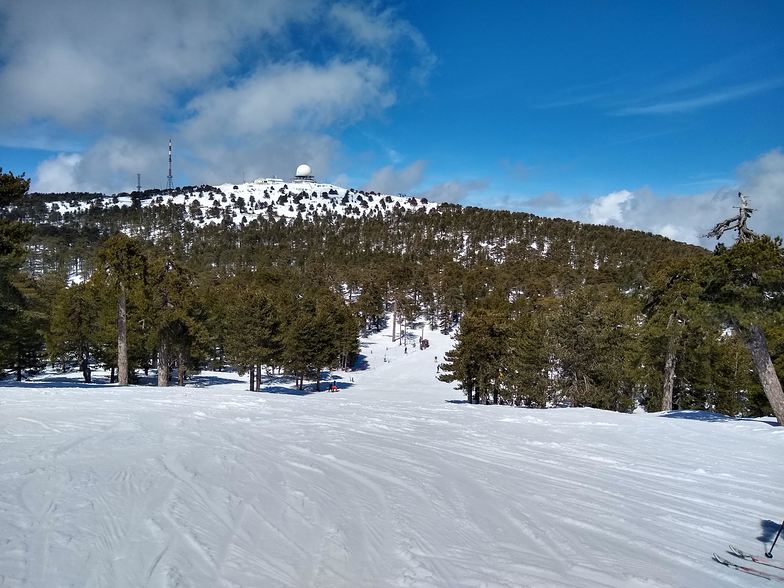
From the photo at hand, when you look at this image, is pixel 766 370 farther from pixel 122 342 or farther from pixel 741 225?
pixel 122 342

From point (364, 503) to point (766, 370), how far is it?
1462cm

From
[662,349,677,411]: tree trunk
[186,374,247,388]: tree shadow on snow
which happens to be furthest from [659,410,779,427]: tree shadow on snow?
[186,374,247,388]: tree shadow on snow

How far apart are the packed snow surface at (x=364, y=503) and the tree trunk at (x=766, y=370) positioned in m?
2.69

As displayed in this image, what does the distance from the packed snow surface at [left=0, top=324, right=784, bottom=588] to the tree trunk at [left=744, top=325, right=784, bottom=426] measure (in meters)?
2.69

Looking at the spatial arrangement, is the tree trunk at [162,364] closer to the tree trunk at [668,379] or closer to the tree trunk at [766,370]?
the tree trunk at [668,379]

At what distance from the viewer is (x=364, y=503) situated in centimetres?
574

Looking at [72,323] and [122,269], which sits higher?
[122,269]

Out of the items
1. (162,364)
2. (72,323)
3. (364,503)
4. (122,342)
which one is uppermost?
(72,323)

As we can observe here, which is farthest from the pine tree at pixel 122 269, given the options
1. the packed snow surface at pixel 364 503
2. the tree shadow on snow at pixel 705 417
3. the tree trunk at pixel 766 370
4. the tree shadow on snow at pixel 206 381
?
the tree trunk at pixel 766 370

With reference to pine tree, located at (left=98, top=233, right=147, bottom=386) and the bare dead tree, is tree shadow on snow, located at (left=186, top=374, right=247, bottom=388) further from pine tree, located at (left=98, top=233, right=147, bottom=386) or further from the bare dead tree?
the bare dead tree

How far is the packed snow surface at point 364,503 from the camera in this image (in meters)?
3.99

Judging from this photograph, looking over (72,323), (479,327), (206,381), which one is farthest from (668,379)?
(72,323)

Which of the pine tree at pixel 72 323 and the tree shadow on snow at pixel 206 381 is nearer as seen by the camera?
the pine tree at pixel 72 323

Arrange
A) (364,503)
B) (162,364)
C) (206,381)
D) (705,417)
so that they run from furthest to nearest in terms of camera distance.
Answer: (206,381)
(162,364)
(705,417)
(364,503)
